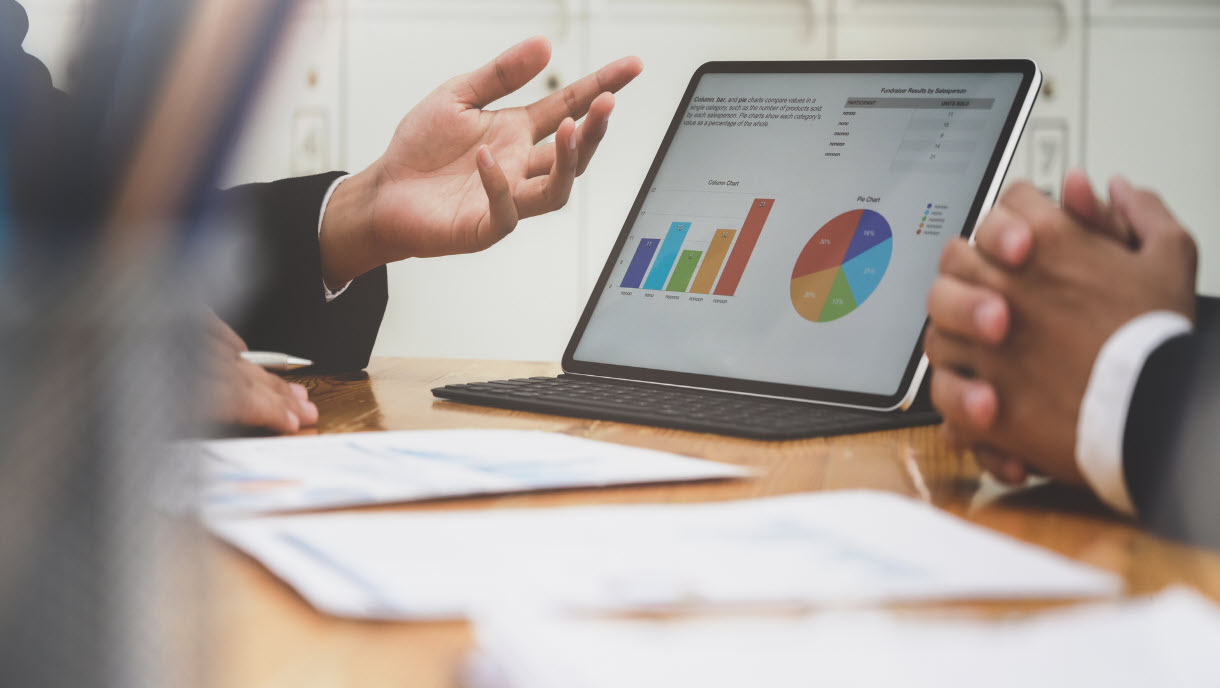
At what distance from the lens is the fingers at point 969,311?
1.54ft

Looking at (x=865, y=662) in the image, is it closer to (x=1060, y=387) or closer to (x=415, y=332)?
(x=1060, y=387)

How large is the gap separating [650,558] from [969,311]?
23 centimetres

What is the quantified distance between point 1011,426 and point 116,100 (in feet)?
4.53

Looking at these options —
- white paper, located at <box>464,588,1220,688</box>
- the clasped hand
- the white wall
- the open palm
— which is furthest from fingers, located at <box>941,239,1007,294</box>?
the white wall

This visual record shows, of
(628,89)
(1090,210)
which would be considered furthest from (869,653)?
(628,89)

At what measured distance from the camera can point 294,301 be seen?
100 cm

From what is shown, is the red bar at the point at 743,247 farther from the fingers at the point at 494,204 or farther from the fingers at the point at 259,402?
the fingers at the point at 259,402

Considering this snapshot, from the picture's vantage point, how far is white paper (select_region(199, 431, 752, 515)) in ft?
1.43

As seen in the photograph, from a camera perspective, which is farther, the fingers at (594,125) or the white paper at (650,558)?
the fingers at (594,125)

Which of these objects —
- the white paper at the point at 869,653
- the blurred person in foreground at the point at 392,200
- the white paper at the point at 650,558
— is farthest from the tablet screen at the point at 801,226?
the white paper at the point at 869,653

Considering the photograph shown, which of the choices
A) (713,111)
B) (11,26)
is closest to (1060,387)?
(713,111)

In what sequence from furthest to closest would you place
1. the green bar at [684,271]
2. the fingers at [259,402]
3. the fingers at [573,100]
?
the fingers at [573,100] → the green bar at [684,271] → the fingers at [259,402]

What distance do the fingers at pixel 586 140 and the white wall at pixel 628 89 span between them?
5.45 feet

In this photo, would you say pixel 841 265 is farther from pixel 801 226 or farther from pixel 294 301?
pixel 294 301
